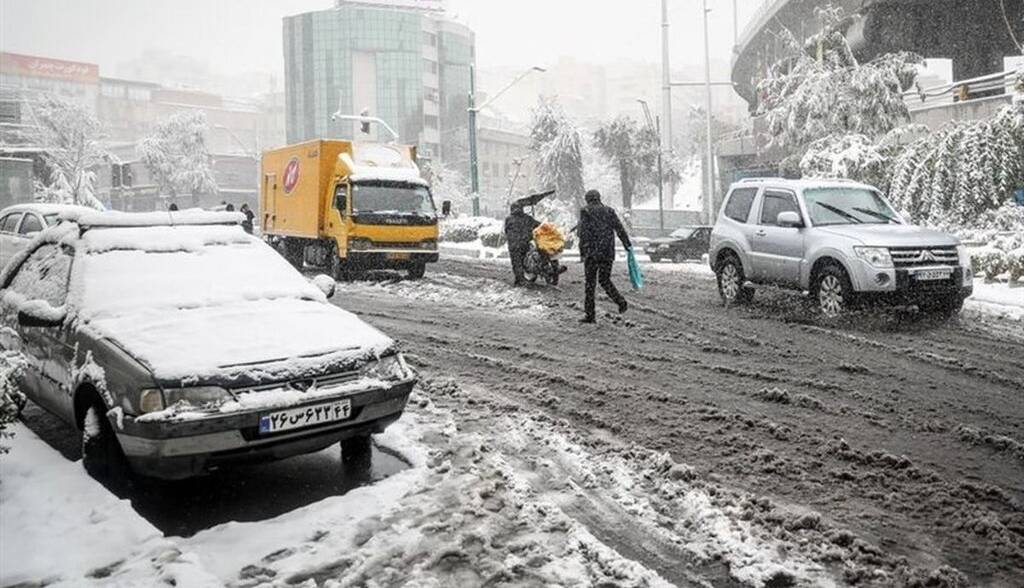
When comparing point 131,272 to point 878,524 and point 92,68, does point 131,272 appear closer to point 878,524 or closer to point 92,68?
point 878,524

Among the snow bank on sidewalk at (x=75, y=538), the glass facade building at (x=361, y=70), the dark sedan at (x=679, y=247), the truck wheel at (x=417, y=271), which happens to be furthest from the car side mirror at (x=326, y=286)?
the glass facade building at (x=361, y=70)

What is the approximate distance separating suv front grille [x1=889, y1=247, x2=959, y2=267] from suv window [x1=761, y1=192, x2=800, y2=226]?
170 centimetres

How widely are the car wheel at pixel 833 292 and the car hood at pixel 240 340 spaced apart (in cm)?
708

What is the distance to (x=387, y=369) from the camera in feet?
17.6

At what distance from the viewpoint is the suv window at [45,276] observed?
585 cm

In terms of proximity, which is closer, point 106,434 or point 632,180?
point 106,434

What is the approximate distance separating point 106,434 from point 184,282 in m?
1.26

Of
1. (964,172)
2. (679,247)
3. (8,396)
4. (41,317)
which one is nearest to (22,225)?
(41,317)

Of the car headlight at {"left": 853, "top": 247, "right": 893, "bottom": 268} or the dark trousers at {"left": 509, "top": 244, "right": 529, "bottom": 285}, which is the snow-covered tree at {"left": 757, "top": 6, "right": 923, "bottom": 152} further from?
the car headlight at {"left": 853, "top": 247, "right": 893, "bottom": 268}

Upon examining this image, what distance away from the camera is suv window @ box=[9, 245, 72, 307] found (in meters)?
5.85

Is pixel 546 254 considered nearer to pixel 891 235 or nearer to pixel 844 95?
pixel 891 235

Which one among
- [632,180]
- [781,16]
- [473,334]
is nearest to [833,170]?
[473,334]

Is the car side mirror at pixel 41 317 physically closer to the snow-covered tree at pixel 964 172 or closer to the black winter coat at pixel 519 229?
the black winter coat at pixel 519 229

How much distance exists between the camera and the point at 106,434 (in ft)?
16.4
